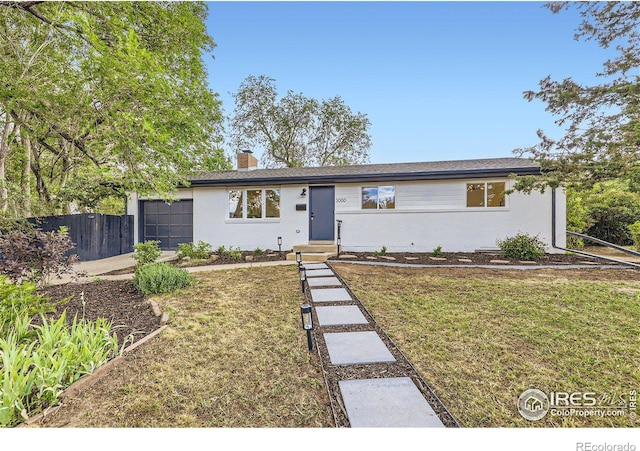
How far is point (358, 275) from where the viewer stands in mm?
5750

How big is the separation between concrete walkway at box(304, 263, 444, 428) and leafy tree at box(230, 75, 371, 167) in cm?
1695

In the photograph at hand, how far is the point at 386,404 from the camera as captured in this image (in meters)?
1.88

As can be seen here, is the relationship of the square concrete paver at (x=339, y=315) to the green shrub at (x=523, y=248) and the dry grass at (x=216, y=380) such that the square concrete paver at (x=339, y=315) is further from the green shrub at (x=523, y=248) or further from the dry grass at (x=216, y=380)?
the green shrub at (x=523, y=248)

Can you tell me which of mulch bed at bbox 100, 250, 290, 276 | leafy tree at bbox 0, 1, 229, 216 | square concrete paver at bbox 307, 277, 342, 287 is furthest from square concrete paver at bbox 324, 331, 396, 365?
mulch bed at bbox 100, 250, 290, 276

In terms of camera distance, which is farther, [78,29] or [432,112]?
[432,112]

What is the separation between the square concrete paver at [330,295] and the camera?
4215 millimetres

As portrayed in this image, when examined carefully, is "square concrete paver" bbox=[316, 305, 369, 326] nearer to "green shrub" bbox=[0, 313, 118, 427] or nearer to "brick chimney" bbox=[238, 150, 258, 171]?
"green shrub" bbox=[0, 313, 118, 427]

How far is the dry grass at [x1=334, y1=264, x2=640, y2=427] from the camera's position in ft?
6.72

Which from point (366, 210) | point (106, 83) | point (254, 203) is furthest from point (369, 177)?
point (106, 83)

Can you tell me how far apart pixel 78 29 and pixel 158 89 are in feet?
4.89

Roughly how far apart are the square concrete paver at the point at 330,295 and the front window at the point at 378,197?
523 centimetres

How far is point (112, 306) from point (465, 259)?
8142 millimetres

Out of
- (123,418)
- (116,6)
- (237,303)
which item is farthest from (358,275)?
(116,6)

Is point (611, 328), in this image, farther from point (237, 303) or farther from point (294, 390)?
point (237, 303)
